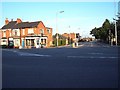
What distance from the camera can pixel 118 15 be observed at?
75000mm

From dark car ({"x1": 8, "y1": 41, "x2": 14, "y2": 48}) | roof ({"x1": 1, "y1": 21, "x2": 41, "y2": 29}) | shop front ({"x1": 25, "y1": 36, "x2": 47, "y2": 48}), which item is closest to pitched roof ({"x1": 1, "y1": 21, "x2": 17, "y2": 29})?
roof ({"x1": 1, "y1": 21, "x2": 41, "y2": 29})

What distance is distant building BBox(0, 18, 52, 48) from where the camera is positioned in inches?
2940

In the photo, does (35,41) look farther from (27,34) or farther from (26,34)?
(26,34)

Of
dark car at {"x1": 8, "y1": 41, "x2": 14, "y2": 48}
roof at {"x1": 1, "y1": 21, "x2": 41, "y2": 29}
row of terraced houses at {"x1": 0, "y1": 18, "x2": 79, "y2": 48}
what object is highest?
roof at {"x1": 1, "y1": 21, "x2": 41, "y2": 29}

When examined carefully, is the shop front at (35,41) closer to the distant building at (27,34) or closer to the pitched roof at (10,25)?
the distant building at (27,34)

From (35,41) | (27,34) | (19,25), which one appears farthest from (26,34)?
(19,25)

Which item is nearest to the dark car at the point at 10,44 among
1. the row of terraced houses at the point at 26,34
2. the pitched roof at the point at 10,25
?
the row of terraced houses at the point at 26,34

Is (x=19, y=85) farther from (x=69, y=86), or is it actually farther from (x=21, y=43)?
(x=21, y=43)

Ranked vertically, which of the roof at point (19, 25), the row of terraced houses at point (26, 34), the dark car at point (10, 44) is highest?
the roof at point (19, 25)

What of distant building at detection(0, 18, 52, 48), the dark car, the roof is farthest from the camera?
the roof

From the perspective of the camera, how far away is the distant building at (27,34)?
245ft

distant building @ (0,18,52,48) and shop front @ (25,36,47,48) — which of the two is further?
distant building @ (0,18,52,48)

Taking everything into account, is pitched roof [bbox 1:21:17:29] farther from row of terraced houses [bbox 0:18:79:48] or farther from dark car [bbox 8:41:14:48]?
dark car [bbox 8:41:14:48]

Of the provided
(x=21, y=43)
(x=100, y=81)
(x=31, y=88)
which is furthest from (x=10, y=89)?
(x=21, y=43)
